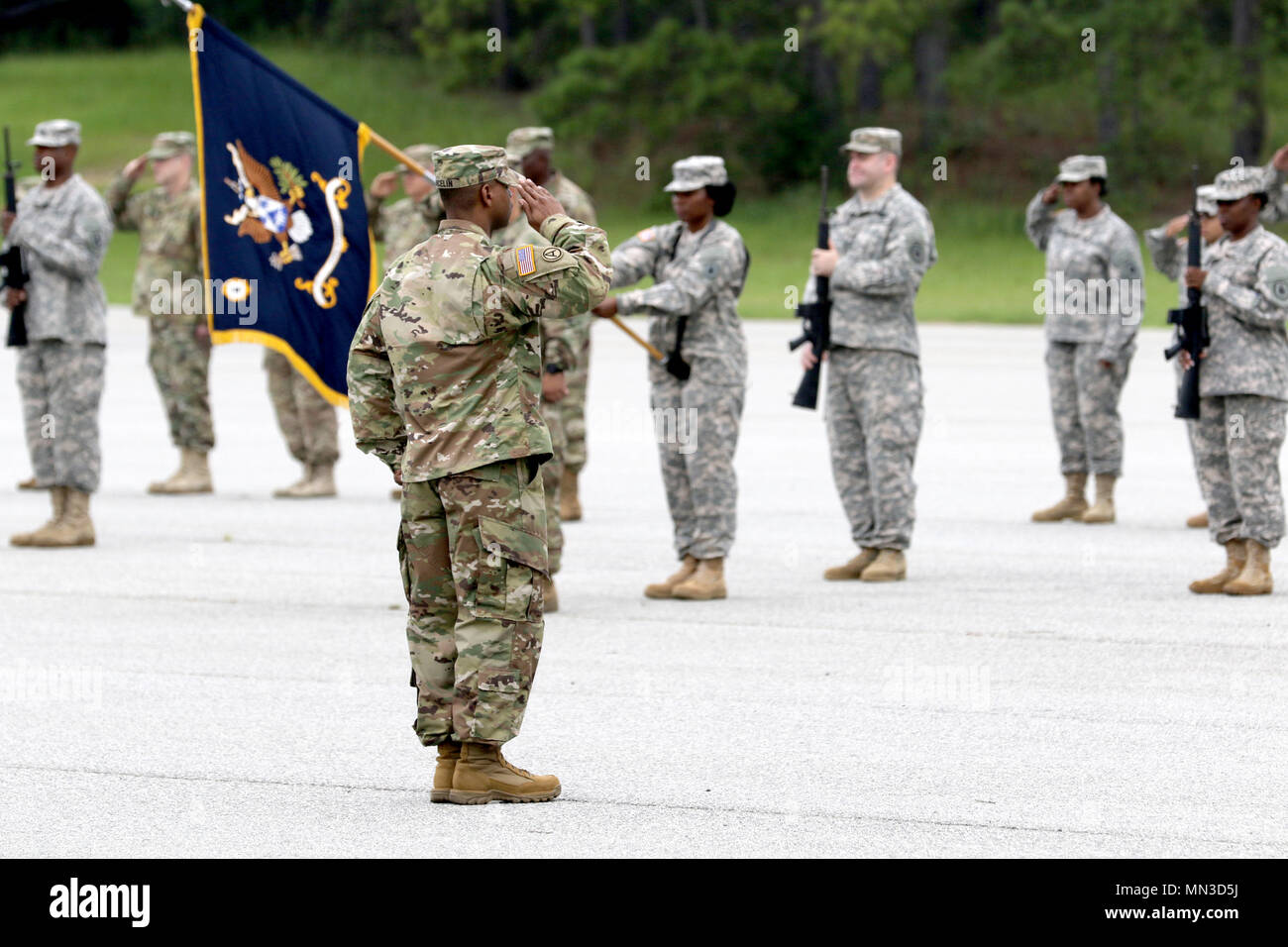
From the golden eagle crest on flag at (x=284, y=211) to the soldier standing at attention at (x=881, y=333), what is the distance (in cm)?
278

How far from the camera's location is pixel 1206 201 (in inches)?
407

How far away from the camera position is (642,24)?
5903cm

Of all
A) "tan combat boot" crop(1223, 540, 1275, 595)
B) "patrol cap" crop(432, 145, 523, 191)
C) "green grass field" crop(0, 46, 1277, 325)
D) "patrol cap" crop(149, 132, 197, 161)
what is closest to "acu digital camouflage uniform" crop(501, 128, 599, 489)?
"patrol cap" crop(432, 145, 523, 191)

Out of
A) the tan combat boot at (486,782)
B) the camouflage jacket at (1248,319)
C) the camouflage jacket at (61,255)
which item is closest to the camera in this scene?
the tan combat boot at (486,782)

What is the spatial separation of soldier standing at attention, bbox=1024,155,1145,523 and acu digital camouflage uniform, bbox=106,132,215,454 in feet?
20.3

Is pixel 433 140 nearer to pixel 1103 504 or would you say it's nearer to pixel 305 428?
pixel 305 428

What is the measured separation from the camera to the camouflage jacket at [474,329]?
607 cm

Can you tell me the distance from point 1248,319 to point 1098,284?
311 cm

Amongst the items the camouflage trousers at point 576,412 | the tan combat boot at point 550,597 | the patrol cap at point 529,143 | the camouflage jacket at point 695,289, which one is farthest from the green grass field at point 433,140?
the tan combat boot at point 550,597

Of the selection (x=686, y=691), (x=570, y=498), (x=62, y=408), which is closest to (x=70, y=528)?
(x=62, y=408)

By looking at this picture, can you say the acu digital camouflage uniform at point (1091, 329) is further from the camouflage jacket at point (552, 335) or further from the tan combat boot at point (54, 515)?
the tan combat boot at point (54, 515)

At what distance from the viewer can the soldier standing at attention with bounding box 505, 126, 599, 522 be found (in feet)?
34.2

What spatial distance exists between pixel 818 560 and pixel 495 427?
566cm

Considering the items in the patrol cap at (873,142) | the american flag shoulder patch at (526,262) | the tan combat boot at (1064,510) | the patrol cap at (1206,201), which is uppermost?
the patrol cap at (873,142)
